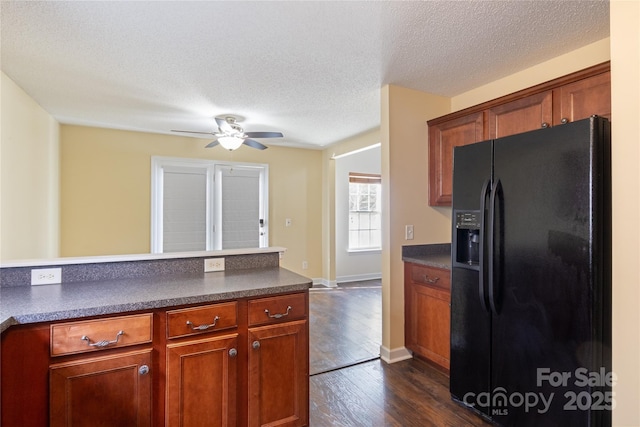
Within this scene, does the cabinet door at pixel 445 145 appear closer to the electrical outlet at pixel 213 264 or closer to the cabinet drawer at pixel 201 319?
the electrical outlet at pixel 213 264

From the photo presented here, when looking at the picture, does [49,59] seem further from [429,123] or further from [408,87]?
[429,123]

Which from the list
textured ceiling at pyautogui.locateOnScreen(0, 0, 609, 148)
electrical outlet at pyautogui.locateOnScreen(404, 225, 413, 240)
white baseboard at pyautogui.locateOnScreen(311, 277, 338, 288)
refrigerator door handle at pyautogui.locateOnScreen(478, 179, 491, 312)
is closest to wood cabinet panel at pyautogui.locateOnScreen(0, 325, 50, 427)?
textured ceiling at pyautogui.locateOnScreen(0, 0, 609, 148)

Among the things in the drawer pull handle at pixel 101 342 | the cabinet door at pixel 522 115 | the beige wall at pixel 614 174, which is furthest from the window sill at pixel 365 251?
the drawer pull handle at pixel 101 342

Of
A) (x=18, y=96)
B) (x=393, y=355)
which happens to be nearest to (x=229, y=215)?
(x=18, y=96)

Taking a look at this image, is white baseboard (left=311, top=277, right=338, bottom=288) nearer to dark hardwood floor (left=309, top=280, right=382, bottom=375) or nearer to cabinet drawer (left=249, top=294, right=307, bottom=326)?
dark hardwood floor (left=309, top=280, right=382, bottom=375)

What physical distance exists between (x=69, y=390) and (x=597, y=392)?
231 cm

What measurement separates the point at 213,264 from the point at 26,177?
7.64 feet

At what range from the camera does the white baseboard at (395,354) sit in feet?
8.85

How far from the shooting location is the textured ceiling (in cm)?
175

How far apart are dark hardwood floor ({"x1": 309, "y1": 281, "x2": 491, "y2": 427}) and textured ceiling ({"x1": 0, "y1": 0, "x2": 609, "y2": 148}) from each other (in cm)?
247

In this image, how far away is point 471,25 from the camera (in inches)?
74.4

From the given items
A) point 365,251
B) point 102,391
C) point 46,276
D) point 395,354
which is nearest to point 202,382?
point 102,391

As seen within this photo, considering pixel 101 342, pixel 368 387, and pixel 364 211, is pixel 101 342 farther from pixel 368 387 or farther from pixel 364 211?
pixel 364 211

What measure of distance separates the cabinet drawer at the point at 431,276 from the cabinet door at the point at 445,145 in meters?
0.65
